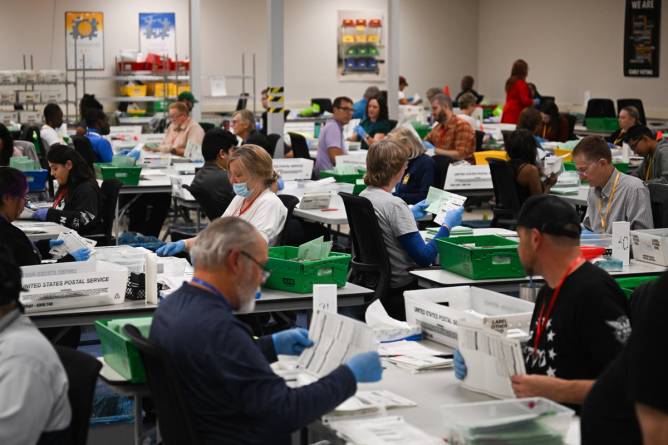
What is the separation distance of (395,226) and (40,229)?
2167 millimetres

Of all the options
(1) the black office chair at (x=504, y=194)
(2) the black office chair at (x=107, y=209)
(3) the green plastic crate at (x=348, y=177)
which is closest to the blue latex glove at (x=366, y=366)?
(2) the black office chair at (x=107, y=209)

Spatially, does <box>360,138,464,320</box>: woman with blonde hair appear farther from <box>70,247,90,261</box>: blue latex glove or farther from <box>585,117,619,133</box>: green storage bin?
<box>585,117,619,133</box>: green storage bin

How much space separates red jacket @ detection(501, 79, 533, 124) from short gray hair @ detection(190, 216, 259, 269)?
11770 millimetres

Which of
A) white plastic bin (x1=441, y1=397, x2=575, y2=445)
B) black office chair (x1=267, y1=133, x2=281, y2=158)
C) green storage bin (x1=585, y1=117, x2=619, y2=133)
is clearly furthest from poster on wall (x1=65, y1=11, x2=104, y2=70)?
white plastic bin (x1=441, y1=397, x2=575, y2=445)

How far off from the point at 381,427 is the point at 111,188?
14.5ft

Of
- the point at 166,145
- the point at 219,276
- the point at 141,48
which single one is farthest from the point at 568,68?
the point at 219,276

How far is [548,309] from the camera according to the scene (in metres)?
2.85

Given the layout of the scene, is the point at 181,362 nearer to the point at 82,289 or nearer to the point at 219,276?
the point at 219,276

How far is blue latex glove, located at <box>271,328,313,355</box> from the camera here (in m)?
3.10

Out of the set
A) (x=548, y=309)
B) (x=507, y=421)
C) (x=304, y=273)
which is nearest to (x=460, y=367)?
(x=548, y=309)

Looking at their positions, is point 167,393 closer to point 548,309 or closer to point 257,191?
point 548,309

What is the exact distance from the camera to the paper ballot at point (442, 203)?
16.6 feet

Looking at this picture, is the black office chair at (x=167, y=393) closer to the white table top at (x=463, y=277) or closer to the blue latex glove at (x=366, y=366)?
the blue latex glove at (x=366, y=366)

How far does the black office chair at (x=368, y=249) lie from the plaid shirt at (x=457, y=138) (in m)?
4.14
